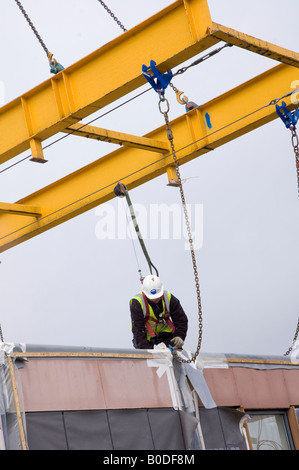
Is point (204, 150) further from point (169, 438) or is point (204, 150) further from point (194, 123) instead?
point (169, 438)

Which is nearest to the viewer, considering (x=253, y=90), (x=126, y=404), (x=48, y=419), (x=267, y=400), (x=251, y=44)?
(x=48, y=419)

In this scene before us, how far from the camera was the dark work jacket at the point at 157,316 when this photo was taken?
39.6 feet

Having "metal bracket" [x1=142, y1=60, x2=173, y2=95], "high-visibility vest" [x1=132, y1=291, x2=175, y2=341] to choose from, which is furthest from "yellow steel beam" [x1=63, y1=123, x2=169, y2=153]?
"high-visibility vest" [x1=132, y1=291, x2=175, y2=341]

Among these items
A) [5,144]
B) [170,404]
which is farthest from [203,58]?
[170,404]

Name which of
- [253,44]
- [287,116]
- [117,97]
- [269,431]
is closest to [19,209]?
[117,97]

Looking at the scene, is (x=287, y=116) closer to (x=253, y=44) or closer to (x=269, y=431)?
(x=253, y=44)

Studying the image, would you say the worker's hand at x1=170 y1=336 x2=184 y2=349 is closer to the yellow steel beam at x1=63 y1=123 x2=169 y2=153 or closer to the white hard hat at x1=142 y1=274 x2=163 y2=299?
the white hard hat at x1=142 y1=274 x2=163 y2=299

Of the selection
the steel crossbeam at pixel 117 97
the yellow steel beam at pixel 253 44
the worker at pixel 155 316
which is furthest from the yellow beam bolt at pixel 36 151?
the yellow steel beam at pixel 253 44

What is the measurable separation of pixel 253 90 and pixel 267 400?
4920mm

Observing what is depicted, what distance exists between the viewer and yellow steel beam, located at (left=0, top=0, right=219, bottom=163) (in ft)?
37.1

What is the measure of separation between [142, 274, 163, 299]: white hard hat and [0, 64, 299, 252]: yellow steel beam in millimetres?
3081

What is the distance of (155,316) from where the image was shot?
480 inches

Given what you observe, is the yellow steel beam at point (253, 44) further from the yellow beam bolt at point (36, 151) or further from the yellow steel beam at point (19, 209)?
the yellow steel beam at point (19, 209)

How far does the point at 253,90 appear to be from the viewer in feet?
47.0
